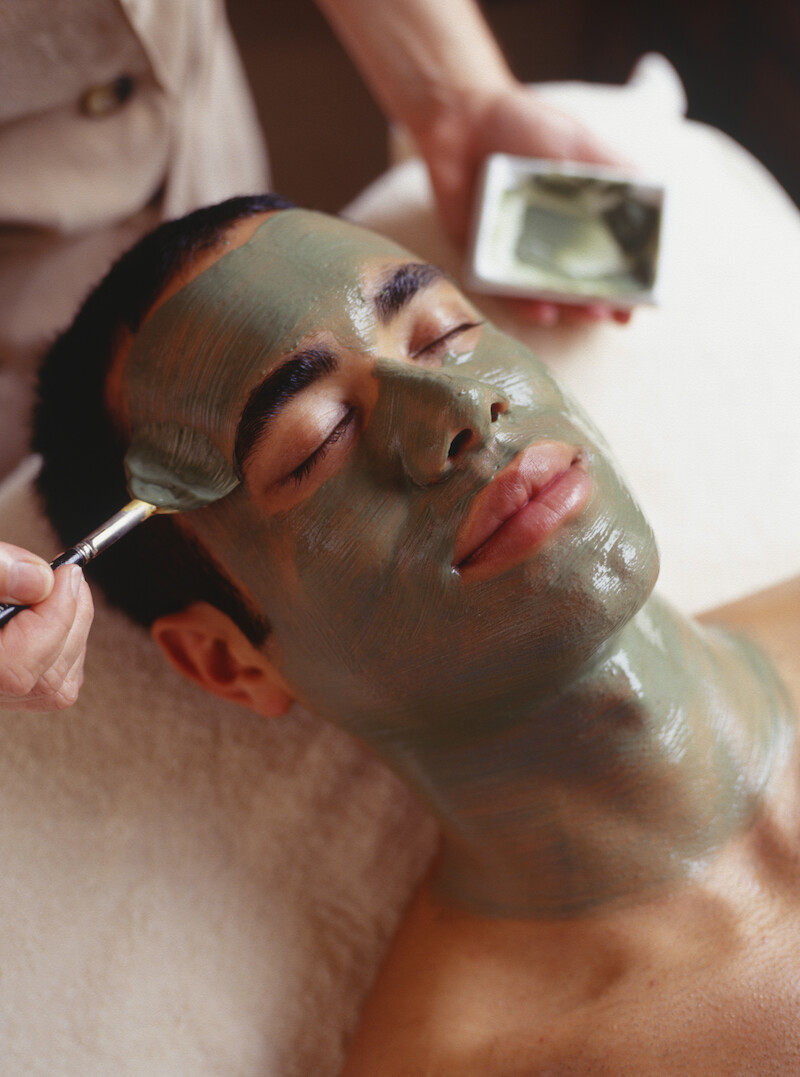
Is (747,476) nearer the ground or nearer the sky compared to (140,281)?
nearer the ground

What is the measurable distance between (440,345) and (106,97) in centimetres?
73

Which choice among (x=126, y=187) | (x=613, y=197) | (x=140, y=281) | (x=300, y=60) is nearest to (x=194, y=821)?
(x=140, y=281)

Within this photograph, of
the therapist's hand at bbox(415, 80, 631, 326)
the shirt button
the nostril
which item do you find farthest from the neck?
the shirt button

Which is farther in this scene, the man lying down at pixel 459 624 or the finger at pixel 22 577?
the man lying down at pixel 459 624

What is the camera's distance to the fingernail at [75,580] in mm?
829

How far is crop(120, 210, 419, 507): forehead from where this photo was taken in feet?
3.11

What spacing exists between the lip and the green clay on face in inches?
0.5

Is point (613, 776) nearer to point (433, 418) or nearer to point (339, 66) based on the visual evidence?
point (433, 418)

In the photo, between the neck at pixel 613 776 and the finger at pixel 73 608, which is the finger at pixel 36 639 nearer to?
the finger at pixel 73 608

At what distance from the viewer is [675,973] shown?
1006 mm

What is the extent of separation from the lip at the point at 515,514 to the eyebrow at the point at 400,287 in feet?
0.74

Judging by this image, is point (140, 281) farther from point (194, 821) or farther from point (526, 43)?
point (526, 43)

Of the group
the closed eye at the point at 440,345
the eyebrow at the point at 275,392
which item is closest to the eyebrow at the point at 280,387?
the eyebrow at the point at 275,392

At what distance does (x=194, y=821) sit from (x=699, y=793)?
0.69 meters
